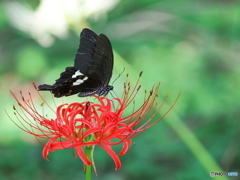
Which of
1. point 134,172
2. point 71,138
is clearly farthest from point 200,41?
point 71,138

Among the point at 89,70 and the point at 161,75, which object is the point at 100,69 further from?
the point at 161,75

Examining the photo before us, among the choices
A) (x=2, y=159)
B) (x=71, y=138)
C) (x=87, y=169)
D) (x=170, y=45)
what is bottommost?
(x=87, y=169)

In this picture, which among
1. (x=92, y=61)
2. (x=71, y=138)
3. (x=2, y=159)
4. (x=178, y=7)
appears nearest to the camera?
(x=71, y=138)

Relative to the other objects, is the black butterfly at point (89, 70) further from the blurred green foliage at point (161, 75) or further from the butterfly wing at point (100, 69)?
the blurred green foliage at point (161, 75)

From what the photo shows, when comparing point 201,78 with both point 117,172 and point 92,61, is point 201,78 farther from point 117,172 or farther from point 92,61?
point 92,61

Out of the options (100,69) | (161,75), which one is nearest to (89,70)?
(100,69)
